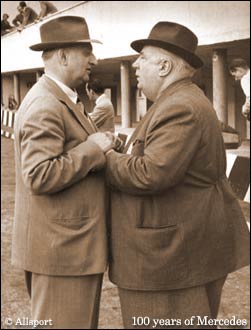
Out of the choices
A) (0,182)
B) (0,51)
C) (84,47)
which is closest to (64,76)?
(84,47)

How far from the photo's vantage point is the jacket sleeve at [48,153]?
148 cm

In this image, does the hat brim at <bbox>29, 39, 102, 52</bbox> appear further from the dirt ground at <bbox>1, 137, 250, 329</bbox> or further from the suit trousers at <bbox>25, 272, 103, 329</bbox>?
the dirt ground at <bbox>1, 137, 250, 329</bbox>

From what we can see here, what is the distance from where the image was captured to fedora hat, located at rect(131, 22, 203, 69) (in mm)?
1505

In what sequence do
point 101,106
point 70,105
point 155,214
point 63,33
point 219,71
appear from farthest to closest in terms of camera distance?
1. point 219,71
2. point 155,214
3. point 70,105
4. point 63,33
5. point 101,106

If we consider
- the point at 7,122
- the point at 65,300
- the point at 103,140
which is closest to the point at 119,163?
the point at 103,140

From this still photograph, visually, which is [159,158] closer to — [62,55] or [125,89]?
[125,89]

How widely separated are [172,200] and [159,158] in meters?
0.16

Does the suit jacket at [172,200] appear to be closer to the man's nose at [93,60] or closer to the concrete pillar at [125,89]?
the concrete pillar at [125,89]

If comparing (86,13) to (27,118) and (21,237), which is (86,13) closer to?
(27,118)

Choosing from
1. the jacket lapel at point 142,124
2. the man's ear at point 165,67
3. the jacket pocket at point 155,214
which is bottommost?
the jacket pocket at point 155,214

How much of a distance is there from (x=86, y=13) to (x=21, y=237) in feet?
2.08

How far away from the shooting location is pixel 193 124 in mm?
1644

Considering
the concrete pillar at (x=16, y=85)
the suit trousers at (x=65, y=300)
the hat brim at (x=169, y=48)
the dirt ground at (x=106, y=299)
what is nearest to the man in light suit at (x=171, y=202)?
the hat brim at (x=169, y=48)

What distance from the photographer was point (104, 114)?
1.39 m
